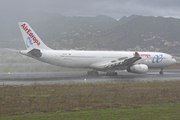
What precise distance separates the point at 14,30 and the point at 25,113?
105959 millimetres

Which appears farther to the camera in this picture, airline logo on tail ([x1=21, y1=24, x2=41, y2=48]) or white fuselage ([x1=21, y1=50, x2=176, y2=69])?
white fuselage ([x1=21, y1=50, x2=176, y2=69])

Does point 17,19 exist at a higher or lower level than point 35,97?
higher

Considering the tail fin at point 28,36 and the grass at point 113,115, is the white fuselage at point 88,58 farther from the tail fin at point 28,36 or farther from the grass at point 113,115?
the grass at point 113,115

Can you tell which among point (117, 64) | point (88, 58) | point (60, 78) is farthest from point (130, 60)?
point (60, 78)

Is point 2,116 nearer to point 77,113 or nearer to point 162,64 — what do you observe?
point 77,113

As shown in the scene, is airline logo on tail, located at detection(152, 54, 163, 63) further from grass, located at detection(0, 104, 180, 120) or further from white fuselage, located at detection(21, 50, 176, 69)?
grass, located at detection(0, 104, 180, 120)

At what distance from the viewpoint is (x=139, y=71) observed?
29516mm

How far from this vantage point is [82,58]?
99.7 ft

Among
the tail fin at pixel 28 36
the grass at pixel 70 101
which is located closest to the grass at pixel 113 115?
the grass at pixel 70 101

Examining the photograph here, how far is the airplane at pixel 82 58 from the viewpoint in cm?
2806

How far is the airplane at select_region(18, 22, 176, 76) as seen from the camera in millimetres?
28062

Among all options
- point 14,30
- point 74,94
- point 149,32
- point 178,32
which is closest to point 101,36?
point 149,32

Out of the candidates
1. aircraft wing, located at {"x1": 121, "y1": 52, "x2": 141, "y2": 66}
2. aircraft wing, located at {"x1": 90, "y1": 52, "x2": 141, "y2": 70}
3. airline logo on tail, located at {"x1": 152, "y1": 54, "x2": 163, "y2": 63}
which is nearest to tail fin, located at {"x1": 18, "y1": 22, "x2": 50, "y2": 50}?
aircraft wing, located at {"x1": 90, "y1": 52, "x2": 141, "y2": 70}

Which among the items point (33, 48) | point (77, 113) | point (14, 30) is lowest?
point (77, 113)
